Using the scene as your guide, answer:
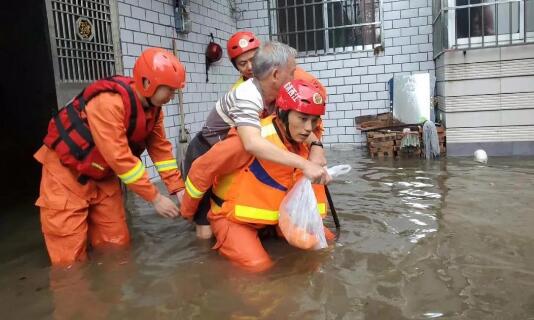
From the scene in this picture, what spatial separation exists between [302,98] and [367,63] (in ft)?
20.4

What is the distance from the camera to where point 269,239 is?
3508 millimetres

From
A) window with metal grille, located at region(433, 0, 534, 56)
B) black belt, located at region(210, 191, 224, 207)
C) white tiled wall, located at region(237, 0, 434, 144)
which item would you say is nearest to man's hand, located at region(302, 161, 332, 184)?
black belt, located at region(210, 191, 224, 207)

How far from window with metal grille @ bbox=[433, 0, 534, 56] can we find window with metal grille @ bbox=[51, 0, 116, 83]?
4.44 meters

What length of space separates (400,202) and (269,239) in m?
1.56

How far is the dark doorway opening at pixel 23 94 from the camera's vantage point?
21.5 feet

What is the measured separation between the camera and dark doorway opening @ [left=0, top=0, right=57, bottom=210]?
6566 mm

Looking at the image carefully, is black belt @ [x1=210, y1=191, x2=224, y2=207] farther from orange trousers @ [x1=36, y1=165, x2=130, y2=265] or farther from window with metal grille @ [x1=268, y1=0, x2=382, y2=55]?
window with metal grille @ [x1=268, y1=0, x2=382, y2=55]

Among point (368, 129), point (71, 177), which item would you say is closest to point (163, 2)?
point (368, 129)

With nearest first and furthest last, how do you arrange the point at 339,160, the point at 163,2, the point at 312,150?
the point at 312,150, the point at 163,2, the point at 339,160

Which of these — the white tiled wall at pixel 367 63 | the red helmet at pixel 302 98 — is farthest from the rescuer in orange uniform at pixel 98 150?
the white tiled wall at pixel 367 63

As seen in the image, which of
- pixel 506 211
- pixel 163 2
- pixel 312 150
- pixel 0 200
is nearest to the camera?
pixel 312 150

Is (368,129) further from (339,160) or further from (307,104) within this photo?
(307,104)

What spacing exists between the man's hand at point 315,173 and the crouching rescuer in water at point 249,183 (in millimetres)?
230

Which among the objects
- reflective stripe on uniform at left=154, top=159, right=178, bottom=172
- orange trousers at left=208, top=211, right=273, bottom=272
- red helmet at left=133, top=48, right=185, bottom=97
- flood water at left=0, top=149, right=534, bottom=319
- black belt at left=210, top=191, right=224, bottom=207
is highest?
red helmet at left=133, top=48, right=185, bottom=97
